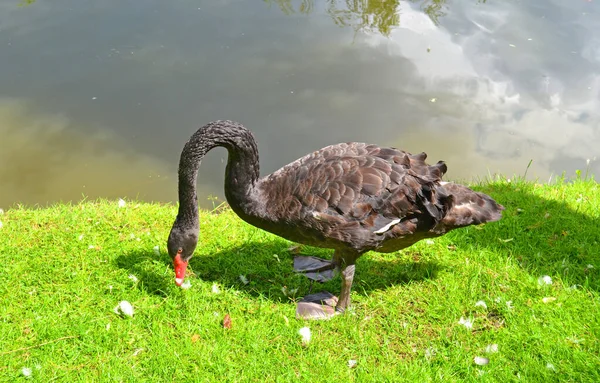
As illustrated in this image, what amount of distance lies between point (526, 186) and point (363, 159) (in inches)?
101

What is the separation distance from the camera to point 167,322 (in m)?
3.87

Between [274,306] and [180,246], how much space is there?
32.0 inches

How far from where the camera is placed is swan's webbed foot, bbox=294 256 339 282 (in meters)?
4.45

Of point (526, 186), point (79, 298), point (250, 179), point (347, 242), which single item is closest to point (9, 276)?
point (79, 298)

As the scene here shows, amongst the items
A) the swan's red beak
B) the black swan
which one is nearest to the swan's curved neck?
the black swan

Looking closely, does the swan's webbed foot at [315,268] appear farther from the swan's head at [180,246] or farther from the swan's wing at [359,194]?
the swan's head at [180,246]

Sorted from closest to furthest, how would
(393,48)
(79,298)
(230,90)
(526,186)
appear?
(79,298)
(526,186)
(230,90)
(393,48)

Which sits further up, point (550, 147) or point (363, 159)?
point (363, 159)

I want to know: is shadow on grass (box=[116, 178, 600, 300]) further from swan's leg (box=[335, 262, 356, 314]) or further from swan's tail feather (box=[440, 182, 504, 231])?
swan's tail feather (box=[440, 182, 504, 231])

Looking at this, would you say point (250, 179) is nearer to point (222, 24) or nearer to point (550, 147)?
point (550, 147)

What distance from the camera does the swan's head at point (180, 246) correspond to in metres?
3.79

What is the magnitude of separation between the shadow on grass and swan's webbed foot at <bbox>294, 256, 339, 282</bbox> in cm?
6

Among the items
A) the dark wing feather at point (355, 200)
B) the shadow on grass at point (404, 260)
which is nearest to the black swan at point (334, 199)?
the dark wing feather at point (355, 200)

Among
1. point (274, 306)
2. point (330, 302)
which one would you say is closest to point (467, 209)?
point (330, 302)
